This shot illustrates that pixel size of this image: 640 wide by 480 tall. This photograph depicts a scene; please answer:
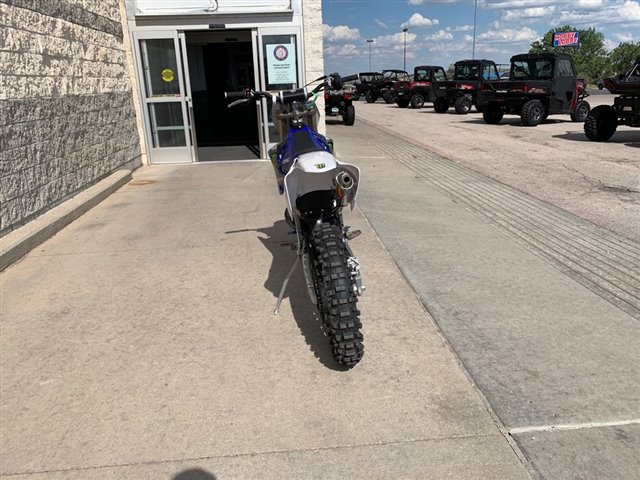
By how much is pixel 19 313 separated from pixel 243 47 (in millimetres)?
18769

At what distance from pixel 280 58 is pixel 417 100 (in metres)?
19.3

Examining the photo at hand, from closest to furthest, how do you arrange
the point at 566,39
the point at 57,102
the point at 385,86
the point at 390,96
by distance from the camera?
the point at 57,102 → the point at 390,96 → the point at 385,86 → the point at 566,39

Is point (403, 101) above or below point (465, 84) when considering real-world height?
below

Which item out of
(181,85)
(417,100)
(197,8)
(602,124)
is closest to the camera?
(197,8)

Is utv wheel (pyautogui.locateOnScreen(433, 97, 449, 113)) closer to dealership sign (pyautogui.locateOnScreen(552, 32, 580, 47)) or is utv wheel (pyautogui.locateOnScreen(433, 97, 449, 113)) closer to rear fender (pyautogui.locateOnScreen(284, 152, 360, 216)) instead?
rear fender (pyautogui.locateOnScreen(284, 152, 360, 216))

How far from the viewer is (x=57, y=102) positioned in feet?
21.6

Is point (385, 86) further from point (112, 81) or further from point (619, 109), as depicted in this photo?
point (112, 81)

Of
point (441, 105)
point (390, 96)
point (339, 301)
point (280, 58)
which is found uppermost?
point (280, 58)

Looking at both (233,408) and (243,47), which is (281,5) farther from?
(243,47)

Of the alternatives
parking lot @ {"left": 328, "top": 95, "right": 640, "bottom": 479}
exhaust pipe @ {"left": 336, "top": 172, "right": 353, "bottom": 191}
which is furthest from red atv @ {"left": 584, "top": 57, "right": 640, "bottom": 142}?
exhaust pipe @ {"left": 336, "top": 172, "right": 353, "bottom": 191}

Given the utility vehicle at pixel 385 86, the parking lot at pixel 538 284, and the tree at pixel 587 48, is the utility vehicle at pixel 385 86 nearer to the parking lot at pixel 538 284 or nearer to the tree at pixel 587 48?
the parking lot at pixel 538 284

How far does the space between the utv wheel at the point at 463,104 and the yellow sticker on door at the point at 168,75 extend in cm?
1654

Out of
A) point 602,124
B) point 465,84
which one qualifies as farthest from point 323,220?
point 465,84

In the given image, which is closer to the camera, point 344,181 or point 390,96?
point 344,181
